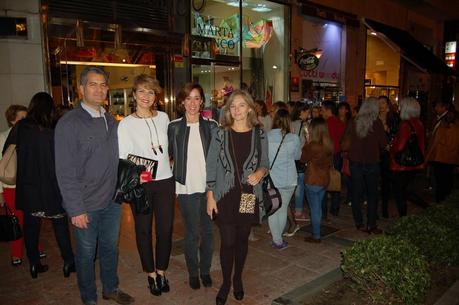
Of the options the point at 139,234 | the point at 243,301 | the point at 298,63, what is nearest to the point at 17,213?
the point at 139,234

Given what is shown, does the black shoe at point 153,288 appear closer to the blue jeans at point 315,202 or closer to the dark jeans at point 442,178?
the blue jeans at point 315,202

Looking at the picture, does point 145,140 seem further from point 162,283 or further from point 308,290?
point 308,290

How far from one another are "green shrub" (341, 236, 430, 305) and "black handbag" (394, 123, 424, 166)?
9.48 feet

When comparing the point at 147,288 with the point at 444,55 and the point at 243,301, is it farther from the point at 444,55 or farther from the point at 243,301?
the point at 444,55

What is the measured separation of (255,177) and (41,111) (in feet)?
7.95

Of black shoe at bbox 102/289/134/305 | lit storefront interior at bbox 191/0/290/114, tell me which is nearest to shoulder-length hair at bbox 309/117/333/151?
black shoe at bbox 102/289/134/305

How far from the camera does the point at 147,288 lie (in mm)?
4086

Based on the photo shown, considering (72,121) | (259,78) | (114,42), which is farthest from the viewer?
(259,78)

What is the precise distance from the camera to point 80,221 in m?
3.21

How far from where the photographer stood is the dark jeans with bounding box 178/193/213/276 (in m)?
3.82

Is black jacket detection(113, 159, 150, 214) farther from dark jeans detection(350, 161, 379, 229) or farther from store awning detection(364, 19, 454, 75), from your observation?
store awning detection(364, 19, 454, 75)

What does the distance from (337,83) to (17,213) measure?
39.6 ft

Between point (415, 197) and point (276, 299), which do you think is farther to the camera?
point (415, 197)

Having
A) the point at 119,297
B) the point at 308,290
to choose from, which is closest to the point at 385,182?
the point at 308,290
